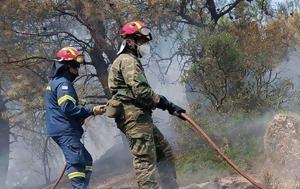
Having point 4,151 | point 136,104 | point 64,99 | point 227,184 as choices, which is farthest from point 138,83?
point 4,151

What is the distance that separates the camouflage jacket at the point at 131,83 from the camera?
5.32 m

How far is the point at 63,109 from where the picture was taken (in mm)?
5762

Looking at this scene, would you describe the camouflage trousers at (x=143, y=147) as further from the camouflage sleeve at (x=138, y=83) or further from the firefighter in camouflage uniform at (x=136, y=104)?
the camouflage sleeve at (x=138, y=83)

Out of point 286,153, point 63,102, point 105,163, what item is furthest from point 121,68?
point 105,163

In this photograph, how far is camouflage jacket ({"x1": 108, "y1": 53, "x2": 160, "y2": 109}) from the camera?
5316mm

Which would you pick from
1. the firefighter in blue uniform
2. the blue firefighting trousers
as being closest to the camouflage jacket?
the firefighter in blue uniform

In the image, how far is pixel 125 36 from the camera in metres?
5.56

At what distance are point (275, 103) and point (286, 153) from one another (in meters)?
2.94

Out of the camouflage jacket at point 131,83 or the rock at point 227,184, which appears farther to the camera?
the rock at point 227,184

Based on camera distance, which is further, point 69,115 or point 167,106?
point 69,115

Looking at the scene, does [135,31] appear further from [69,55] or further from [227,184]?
[227,184]

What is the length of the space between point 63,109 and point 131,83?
0.90 m

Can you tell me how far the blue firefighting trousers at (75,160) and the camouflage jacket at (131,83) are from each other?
77 cm

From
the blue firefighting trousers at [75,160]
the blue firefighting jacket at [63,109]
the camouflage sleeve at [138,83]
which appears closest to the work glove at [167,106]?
the camouflage sleeve at [138,83]
